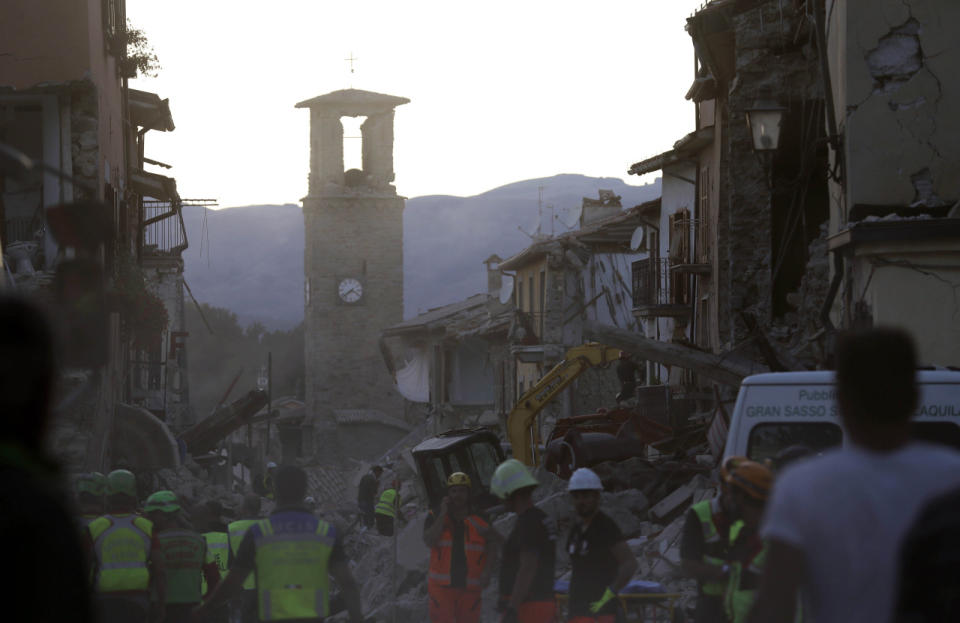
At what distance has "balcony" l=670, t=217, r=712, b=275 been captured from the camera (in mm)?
26206

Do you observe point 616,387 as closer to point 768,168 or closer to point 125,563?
point 768,168

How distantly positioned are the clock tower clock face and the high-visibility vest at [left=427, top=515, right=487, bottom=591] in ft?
189

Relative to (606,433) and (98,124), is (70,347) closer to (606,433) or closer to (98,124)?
(98,124)

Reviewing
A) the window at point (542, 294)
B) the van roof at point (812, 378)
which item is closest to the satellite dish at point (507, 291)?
the window at point (542, 294)

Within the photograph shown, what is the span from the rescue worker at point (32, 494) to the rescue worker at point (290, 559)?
452cm

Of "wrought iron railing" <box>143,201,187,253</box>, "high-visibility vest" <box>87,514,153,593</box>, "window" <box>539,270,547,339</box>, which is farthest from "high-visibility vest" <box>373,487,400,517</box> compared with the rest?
"high-visibility vest" <box>87,514,153,593</box>

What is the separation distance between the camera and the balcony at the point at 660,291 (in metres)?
29.0

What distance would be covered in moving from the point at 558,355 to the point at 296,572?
31198 mm

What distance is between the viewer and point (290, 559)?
25.4ft

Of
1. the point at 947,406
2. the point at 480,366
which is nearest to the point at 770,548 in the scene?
the point at 947,406

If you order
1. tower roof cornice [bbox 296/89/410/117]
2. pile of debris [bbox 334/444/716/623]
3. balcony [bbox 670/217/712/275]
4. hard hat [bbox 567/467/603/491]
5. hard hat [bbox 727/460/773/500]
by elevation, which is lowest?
pile of debris [bbox 334/444/716/623]

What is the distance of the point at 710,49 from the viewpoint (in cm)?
2405

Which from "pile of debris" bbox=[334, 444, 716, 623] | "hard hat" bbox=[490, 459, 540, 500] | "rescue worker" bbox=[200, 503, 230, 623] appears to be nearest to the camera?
"hard hat" bbox=[490, 459, 540, 500]

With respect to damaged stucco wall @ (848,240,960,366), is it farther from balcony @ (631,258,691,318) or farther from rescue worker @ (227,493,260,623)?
balcony @ (631,258,691,318)
